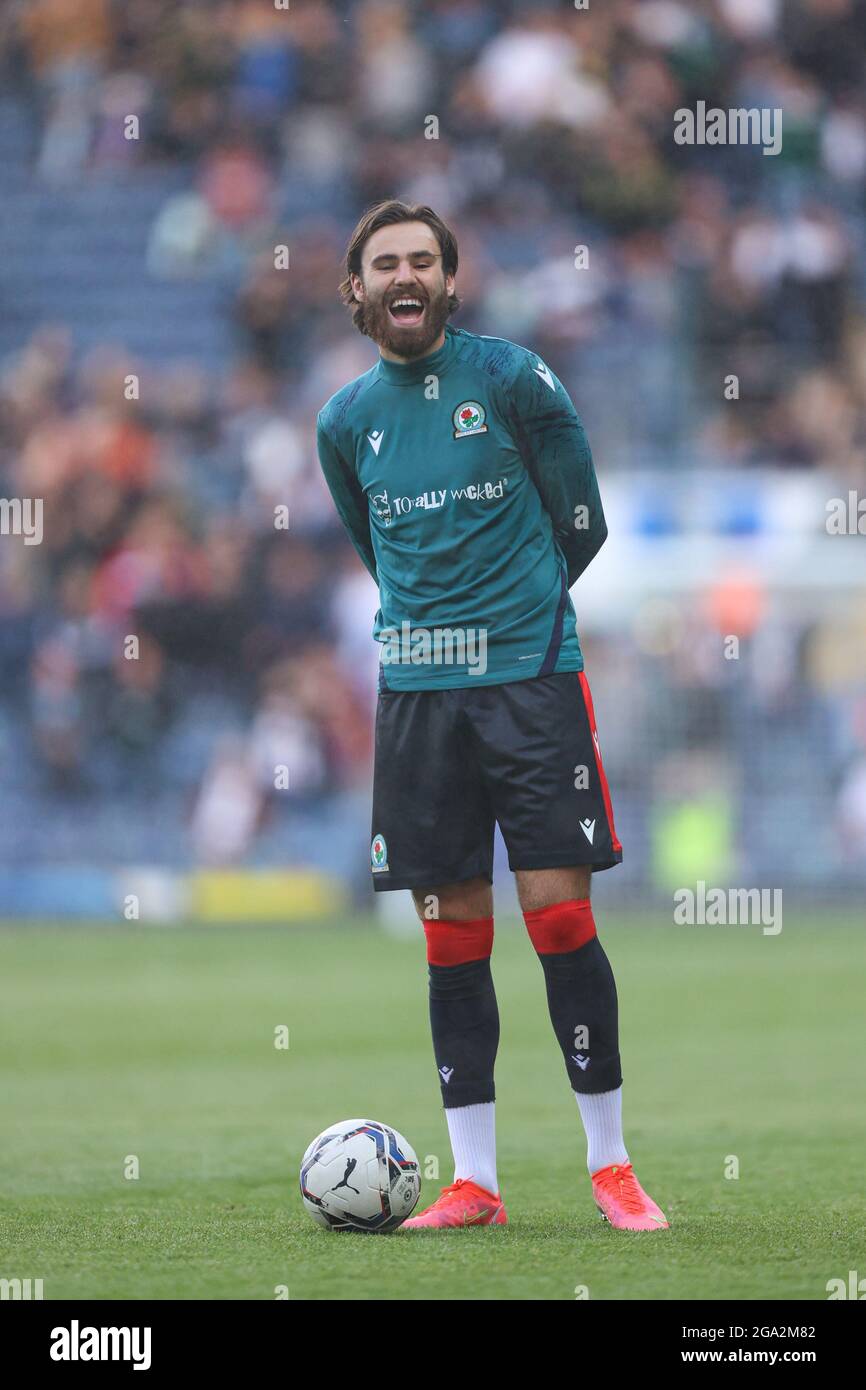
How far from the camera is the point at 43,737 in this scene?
1695 centimetres

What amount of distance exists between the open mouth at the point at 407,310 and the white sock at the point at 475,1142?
6.39 ft

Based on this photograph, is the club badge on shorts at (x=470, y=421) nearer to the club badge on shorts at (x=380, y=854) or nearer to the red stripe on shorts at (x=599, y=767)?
the red stripe on shorts at (x=599, y=767)

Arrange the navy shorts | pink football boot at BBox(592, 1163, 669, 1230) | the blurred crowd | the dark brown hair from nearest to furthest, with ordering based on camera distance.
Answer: pink football boot at BBox(592, 1163, 669, 1230) → the navy shorts → the dark brown hair → the blurred crowd

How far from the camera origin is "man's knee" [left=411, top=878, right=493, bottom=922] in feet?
17.5

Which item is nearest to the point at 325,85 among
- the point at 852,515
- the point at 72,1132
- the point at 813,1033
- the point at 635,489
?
the point at 635,489

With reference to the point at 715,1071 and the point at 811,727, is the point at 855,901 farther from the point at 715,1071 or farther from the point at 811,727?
the point at 715,1071

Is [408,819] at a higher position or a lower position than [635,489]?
lower

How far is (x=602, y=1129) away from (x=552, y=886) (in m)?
0.62

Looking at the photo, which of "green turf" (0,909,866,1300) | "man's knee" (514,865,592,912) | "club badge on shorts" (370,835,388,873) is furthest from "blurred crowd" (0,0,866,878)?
"man's knee" (514,865,592,912)

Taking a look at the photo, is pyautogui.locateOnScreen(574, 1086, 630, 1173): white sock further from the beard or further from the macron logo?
the beard

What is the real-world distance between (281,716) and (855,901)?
4.55m

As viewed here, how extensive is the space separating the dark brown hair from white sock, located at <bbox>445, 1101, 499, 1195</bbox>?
1.98 meters

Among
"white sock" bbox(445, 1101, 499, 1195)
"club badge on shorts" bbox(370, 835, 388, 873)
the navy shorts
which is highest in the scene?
the navy shorts

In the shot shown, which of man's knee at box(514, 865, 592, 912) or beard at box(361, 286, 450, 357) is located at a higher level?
beard at box(361, 286, 450, 357)
